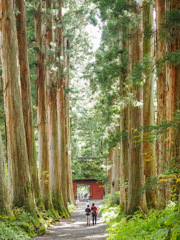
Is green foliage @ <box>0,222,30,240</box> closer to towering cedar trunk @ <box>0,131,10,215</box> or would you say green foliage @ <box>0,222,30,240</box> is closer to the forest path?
towering cedar trunk @ <box>0,131,10,215</box>

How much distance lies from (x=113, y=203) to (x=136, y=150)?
1039 cm

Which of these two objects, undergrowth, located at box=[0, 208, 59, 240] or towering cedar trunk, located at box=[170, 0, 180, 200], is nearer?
towering cedar trunk, located at box=[170, 0, 180, 200]

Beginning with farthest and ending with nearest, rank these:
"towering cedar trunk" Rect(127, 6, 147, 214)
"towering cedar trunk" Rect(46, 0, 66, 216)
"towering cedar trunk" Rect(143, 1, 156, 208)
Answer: "towering cedar trunk" Rect(46, 0, 66, 216)
"towering cedar trunk" Rect(143, 1, 156, 208)
"towering cedar trunk" Rect(127, 6, 147, 214)

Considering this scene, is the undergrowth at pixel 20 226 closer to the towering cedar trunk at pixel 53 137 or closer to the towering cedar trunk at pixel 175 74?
the towering cedar trunk at pixel 175 74

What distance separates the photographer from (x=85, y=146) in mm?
45750

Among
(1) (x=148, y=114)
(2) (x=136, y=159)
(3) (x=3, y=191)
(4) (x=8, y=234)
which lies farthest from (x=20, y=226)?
(1) (x=148, y=114)

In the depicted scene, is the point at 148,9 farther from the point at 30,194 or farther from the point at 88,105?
the point at 88,105

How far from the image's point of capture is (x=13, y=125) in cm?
1058

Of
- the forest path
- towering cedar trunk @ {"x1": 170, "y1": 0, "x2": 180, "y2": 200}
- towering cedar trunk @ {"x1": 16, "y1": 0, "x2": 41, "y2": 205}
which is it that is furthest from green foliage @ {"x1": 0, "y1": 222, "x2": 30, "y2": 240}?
towering cedar trunk @ {"x1": 16, "y1": 0, "x2": 41, "y2": 205}

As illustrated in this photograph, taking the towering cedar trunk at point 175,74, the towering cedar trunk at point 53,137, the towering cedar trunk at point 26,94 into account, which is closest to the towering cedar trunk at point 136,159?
the towering cedar trunk at point 175,74

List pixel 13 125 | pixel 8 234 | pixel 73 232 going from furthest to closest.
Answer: pixel 73 232, pixel 13 125, pixel 8 234

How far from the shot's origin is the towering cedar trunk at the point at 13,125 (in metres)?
10.4

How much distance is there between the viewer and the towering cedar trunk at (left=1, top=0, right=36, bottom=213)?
10.4 m

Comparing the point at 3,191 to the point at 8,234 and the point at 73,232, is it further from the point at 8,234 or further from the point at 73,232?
the point at 73,232
